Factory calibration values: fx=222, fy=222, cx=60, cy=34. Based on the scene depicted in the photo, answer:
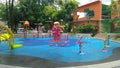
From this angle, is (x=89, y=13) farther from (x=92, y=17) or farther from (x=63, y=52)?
(x=63, y=52)

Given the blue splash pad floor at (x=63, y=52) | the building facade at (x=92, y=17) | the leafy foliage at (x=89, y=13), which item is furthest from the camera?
the leafy foliage at (x=89, y=13)

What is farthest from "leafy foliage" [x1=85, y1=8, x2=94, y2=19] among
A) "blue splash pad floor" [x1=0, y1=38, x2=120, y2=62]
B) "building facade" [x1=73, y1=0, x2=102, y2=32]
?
"blue splash pad floor" [x1=0, y1=38, x2=120, y2=62]

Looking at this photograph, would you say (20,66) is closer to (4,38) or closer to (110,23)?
(4,38)

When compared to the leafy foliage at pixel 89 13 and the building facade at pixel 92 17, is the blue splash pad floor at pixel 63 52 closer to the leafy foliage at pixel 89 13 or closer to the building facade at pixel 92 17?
the building facade at pixel 92 17

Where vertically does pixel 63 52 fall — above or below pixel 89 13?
below

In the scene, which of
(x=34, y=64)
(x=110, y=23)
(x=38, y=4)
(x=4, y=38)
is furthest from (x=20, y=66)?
(x=38, y=4)

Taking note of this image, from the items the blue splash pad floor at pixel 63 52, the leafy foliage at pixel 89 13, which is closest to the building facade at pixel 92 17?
the leafy foliage at pixel 89 13

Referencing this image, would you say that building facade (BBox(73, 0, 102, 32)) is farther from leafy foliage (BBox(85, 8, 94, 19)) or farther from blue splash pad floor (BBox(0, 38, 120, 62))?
blue splash pad floor (BBox(0, 38, 120, 62))

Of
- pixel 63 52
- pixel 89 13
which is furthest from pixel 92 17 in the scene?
pixel 63 52

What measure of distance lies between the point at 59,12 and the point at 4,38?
18.5 m

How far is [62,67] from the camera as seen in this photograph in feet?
34.8

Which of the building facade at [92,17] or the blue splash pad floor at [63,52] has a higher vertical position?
the building facade at [92,17]

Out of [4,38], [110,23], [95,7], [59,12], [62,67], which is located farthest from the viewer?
[59,12]

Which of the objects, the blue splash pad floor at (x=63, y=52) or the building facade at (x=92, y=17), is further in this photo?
the building facade at (x=92, y=17)
